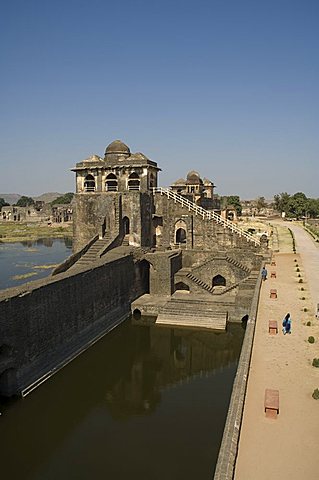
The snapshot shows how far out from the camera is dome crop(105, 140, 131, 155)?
94.7ft

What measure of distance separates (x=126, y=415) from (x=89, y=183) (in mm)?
18490

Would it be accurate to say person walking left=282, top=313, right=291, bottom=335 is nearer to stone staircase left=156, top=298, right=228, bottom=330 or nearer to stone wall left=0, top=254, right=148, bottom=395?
stone staircase left=156, top=298, right=228, bottom=330

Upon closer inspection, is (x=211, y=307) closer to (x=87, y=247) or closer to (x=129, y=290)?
(x=129, y=290)

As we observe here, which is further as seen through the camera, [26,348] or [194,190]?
[194,190]

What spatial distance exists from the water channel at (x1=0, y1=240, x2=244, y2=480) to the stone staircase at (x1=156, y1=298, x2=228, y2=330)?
5.16 ft

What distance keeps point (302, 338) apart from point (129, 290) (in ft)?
39.9

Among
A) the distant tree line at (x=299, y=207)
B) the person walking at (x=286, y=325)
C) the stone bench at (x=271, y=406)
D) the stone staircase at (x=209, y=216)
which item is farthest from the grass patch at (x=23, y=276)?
the distant tree line at (x=299, y=207)

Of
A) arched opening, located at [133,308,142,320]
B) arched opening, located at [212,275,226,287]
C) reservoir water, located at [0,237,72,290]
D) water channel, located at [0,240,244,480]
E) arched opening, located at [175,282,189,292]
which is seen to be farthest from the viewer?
reservoir water, located at [0,237,72,290]

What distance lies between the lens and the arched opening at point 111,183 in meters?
28.0

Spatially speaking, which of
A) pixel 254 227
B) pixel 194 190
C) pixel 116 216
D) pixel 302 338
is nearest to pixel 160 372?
pixel 302 338

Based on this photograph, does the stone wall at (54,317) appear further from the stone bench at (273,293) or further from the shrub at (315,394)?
the shrub at (315,394)

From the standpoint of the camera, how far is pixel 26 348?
46.7 feet

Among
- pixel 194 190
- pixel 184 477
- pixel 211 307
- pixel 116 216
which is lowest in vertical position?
pixel 184 477

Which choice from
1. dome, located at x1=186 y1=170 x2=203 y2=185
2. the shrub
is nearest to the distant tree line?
dome, located at x1=186 y1=170 x2=203 y2=185
